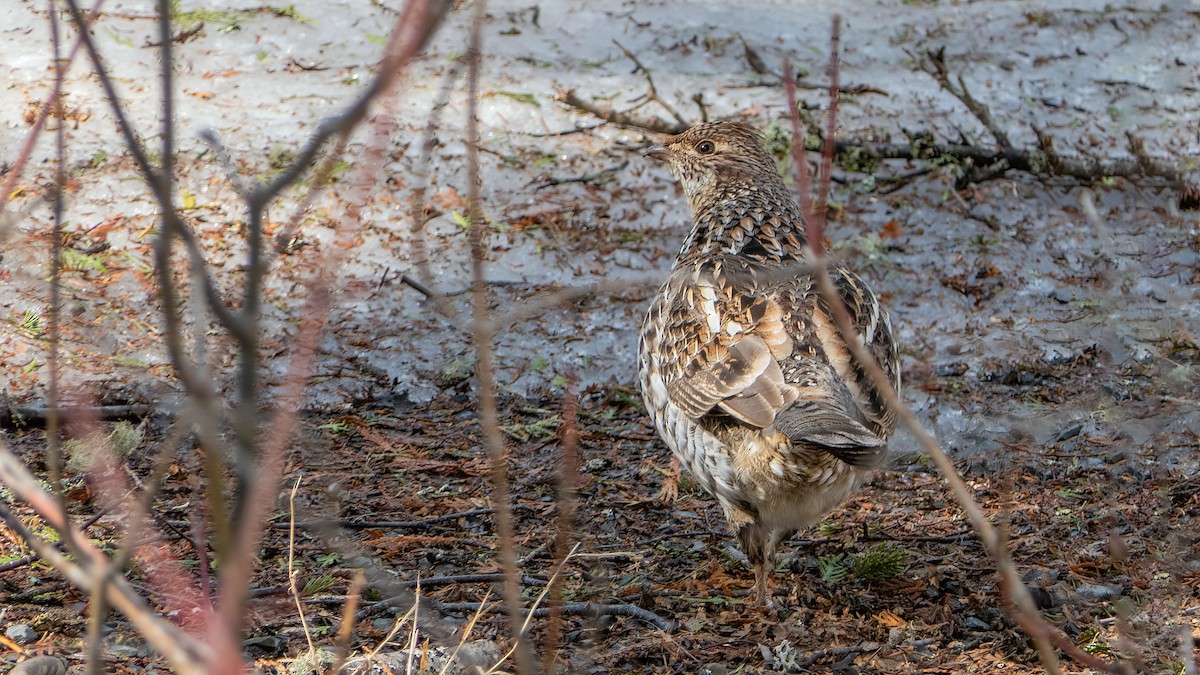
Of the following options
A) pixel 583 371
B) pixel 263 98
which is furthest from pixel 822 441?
pixel 263 98

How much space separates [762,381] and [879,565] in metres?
0.90

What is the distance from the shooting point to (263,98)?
24.0 feet

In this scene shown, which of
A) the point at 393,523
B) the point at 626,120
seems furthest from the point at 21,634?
the point at 626,120

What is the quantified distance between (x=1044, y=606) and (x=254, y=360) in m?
3.27

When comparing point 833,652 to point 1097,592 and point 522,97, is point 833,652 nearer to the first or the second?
point 1097,592

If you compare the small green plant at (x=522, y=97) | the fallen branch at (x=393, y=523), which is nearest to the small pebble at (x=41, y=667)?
the fallen branch at (x=393, y=523)

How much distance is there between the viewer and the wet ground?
5.14 meters

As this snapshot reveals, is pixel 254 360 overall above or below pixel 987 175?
above

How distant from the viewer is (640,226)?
270 inches

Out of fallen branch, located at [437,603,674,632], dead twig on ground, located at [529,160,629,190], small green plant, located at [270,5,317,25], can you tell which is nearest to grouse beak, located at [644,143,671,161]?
dead twig on ground, located at [529,160,629,190]

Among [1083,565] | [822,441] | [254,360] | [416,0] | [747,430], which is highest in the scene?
[416,0]

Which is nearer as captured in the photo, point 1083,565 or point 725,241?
point 1083,565

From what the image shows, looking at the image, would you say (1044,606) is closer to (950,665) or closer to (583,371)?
(950,665)

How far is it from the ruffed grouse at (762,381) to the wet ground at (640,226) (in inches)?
18.9
